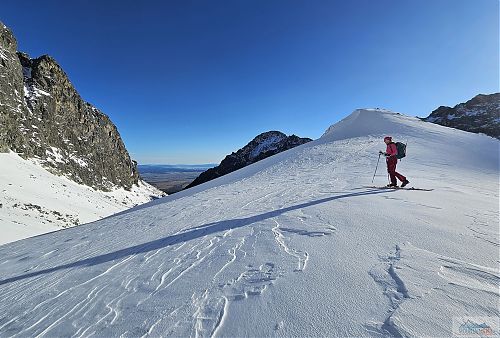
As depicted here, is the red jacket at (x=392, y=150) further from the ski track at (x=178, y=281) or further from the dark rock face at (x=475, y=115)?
the dark rock face at (x=475, y=115)

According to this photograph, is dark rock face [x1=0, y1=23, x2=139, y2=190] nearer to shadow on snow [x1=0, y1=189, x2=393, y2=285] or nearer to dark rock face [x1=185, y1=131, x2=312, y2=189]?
dark rock face [x1=185, y1=131, x2=312, y2=189]

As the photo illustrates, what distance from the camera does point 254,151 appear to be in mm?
128375

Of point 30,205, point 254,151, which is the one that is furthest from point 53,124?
point 254,151

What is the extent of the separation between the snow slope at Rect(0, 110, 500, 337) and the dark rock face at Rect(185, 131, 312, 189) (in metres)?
98.7

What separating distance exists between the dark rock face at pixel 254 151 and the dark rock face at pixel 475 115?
5239 centimetres

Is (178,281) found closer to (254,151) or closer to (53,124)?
(53,124)

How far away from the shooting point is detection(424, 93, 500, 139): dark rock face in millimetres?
79169

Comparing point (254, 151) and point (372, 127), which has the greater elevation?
point (254, 151)

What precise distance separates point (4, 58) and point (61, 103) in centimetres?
2304

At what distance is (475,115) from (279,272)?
400ft

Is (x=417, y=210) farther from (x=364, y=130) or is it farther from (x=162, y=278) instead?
(x=364, y=130)

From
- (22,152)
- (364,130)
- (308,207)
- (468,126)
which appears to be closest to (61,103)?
(22,152)

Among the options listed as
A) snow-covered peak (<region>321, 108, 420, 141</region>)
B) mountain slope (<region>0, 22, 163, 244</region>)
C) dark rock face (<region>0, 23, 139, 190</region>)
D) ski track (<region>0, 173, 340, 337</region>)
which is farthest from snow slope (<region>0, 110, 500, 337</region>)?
dark rock face (<region>0, 23, 139, 190</region>)

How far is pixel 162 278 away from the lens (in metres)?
4.01
